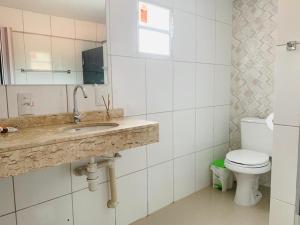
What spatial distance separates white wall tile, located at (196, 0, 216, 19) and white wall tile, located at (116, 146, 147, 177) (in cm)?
148

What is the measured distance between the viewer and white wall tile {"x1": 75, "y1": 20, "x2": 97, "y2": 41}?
1601mm

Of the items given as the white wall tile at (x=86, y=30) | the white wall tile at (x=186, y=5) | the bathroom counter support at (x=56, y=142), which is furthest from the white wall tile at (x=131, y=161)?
the white wall tile at (x=186, y=5)

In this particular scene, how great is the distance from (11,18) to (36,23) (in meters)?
0.13

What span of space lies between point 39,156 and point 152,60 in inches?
51.2

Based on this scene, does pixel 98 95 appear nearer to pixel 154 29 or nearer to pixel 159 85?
pixel 159 85

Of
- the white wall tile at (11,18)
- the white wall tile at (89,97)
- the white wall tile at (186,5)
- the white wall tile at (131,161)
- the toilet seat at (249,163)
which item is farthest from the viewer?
the white wall tile at (186,5)

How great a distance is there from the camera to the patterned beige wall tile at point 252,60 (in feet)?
8.28

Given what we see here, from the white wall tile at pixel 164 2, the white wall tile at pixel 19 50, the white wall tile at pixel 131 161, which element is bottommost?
the white wall tile at pixel 131 161

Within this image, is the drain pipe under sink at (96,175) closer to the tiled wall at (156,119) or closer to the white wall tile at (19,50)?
the tiled wall at (156,119)

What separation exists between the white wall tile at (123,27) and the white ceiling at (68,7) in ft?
0.32

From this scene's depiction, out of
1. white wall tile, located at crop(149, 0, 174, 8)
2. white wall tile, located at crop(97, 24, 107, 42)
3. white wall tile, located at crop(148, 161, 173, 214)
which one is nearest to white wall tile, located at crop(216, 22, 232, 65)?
white wall tile, located at crop(149, 0, 174, 8)

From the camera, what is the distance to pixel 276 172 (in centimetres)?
153

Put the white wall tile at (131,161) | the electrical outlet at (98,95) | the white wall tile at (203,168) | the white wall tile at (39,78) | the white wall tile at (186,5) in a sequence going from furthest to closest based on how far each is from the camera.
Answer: the white wall tile at (203,168)
the white wall tile at (186,5)
the white wall tile at (131,161)
the electrical outlet at (98,95)
the white wall tile at (39,78)

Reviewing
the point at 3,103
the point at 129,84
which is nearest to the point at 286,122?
the point at 129,84
